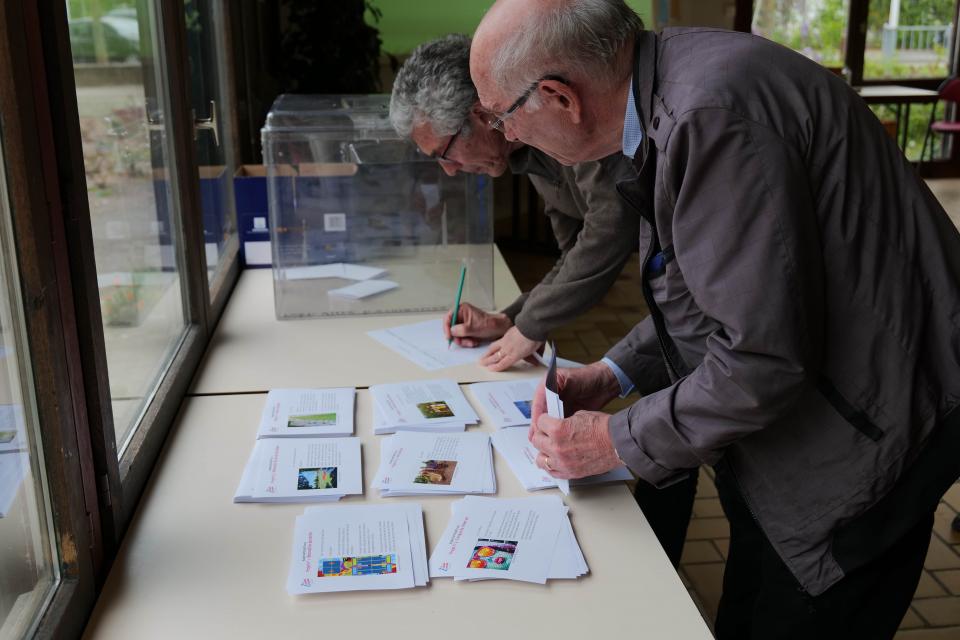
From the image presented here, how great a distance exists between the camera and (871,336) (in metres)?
1.12

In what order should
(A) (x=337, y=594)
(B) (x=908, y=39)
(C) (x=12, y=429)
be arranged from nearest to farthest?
1. (C) (x=12, y=429)
2. (A) (x=337, y=594)
3. (B) (x=908, y=39)

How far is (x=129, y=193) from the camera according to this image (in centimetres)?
163

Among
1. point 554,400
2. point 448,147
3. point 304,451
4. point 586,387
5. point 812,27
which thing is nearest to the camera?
point 554,400

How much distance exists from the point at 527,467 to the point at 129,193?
85 centimetres

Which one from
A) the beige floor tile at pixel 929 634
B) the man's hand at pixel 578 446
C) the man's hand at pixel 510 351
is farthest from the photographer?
the beige floor tile at pixel 929 634

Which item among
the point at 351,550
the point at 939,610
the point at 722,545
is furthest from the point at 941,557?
the point at 351,550

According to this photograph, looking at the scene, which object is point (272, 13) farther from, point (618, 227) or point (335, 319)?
point (618, 227)

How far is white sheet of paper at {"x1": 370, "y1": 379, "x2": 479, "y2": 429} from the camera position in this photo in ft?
5.30

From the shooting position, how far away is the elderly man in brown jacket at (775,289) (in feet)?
3.39

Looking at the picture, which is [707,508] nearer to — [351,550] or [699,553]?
[699,553]

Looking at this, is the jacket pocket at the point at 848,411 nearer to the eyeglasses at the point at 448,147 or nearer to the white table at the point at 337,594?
the white table at the point at 337,594

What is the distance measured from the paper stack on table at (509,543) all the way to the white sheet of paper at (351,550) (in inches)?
2.1

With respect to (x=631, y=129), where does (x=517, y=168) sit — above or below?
below

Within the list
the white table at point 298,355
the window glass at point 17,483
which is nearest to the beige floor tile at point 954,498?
the white table at point 298,355
